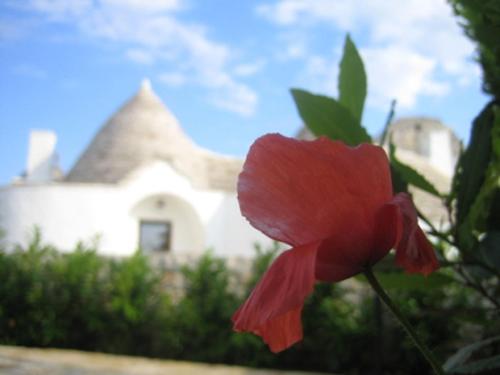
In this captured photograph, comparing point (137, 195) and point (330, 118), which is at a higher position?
point (137, 195)

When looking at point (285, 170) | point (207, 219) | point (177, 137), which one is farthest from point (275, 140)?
point (177, 137)

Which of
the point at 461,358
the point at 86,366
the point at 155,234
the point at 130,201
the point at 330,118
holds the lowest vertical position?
the point at 86,366

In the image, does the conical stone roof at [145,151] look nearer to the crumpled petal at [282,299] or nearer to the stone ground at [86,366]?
the stone ground at [86,366]

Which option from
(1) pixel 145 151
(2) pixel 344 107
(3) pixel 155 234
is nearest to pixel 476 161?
(2) pixel 344 107

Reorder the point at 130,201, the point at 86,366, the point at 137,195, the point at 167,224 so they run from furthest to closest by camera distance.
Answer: the point at 167,224, the point at 137,195, the point at 130,201, the point at 86,366

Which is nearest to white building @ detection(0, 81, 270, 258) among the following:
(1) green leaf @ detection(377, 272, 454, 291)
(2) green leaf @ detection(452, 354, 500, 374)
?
(1) green leaf @ detection(377, 272, 454, 291)

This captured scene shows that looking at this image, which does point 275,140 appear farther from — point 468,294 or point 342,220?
point 468,294

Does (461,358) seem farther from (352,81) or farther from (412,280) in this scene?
(352,81)
